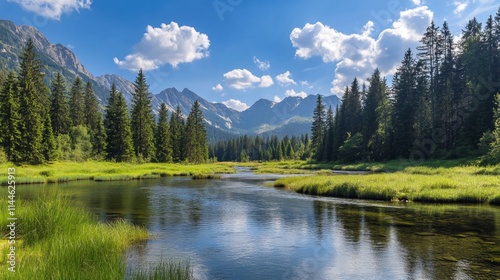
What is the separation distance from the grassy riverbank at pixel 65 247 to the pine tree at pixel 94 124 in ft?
251

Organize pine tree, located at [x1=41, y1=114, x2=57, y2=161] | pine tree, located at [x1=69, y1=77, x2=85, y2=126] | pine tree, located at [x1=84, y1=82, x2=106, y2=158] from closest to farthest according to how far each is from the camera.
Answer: pine tree, located at [x1=41, y1=114, x2=57, y2=161] → pine tree, located at [x1=84, y1=82, x2=106, y2=158] → pine tree, located at [x1=69, y1=77, x2=85, y2=126]

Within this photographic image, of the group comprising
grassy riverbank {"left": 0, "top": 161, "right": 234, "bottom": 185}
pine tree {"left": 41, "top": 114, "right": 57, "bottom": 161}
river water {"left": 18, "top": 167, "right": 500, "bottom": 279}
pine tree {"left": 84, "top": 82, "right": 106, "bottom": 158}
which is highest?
pine tree {"left": 84, "top": 82, "right": 106, "bottom": 158}

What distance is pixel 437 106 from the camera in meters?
76.7

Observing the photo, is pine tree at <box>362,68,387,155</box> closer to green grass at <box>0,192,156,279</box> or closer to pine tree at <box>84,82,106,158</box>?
pine tree at <box>84,82,106,158</box>

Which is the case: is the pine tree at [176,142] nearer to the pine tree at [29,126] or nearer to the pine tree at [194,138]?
the pine tree at [194,138]

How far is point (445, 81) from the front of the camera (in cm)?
7731

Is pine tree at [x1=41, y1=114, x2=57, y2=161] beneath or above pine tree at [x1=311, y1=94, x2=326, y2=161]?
beneath

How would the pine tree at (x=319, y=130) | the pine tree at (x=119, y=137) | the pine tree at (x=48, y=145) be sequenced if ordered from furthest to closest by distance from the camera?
the pine tree at (x=319, y=130)
the pine tree at (x=119, y=137)
the pine tree at (x=48, y=145)

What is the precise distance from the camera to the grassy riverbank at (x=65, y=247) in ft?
27.5

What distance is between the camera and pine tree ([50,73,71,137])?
88062 mm

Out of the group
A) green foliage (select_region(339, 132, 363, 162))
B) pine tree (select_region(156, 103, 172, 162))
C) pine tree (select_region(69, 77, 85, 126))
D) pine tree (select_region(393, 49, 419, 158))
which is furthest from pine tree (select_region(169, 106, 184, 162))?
pine tree (select_region(393, 49, 419, 158))

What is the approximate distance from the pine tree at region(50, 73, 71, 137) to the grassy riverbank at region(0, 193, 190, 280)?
82.8 meters

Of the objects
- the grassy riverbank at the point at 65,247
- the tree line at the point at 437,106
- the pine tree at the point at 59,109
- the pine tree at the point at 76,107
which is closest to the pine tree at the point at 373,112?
the tree line at the point at 437,106

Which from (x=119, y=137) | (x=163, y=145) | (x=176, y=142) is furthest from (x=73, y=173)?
(x=176, y=142)
